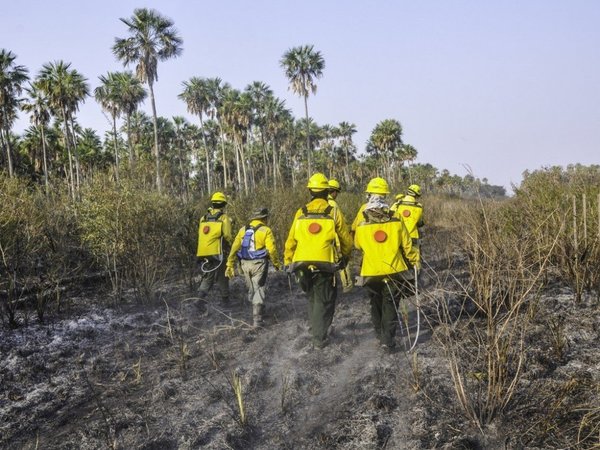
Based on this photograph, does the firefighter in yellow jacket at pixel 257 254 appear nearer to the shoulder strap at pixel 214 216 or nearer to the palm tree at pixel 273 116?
the shoulder strap at pixel 214 216

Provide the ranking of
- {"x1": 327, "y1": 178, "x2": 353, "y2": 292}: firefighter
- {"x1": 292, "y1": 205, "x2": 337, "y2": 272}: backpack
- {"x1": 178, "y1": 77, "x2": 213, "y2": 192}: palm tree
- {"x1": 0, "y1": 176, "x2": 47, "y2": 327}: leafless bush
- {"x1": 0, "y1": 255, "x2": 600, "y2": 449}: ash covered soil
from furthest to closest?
{"x1": 178, "y1": 77, "x2": 213, "y2": 192}: palm tree
{"x1": 327, "y1": 178, "x2": 353, "y2": 292}: firefighter
{"x1": 0, "y1": 176, "x2": 47, "y2": 327}: leafless bush
{"x1": 292, "y1": 205, "x2": 337, "y2": 272}: backpack
{"x1": 0, "y1": 255, "x2": 600, "y2": 449}: ash covered soil

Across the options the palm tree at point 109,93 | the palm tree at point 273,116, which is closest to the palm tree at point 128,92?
the palm tree at point 109,93

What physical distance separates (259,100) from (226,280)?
40451 mm

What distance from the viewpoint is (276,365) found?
14.1ft

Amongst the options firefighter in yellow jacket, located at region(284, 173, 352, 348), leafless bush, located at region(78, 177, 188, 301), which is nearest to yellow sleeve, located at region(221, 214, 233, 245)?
leafless bush, located at region(78, 177, 188, 301)

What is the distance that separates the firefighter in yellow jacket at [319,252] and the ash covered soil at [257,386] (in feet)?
1.21

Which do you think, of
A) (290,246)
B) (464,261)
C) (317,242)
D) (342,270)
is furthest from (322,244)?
(464,261)

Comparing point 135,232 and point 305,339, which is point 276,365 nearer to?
point 305,339

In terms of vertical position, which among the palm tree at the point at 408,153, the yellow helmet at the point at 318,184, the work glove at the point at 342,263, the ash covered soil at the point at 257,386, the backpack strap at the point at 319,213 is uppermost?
the palm tree at the point at 408,153

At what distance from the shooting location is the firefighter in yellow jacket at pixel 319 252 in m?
4.55

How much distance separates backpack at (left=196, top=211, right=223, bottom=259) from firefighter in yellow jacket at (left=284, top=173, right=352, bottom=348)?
2208 mm

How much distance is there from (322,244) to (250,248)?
146 centimetres

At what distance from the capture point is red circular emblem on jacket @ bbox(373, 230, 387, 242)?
13.6 ft

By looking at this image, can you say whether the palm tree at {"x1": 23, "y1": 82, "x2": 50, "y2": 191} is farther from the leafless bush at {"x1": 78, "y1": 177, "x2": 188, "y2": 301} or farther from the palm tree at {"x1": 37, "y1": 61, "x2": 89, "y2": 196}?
the leafless bush at {"x1": 78, "y1": 177, "x2": 188, "y2": 301}
